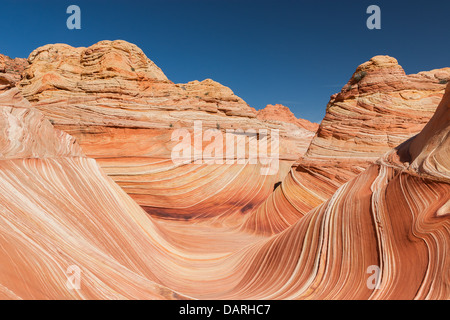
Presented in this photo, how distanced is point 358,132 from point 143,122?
8389 millimetres

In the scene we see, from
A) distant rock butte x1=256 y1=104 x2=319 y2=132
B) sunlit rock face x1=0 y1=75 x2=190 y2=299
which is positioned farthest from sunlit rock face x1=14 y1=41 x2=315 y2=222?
distant rock butte x1=256 y1=104 x2=319 y2=132

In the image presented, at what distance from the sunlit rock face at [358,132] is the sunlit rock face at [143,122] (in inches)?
84.2

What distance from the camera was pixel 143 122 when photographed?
11.5 meters

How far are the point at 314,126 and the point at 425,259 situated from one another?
5099 cm

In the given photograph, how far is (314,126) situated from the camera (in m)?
50.6

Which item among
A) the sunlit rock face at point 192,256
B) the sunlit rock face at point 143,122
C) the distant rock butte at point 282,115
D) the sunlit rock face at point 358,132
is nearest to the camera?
the sunlit rock face at point 192,256

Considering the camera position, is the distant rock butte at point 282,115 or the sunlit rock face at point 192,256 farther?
the distant rock butte at point 282,115

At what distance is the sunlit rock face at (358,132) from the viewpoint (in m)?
7.95

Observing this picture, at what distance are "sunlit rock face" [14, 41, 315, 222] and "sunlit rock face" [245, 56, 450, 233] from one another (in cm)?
214

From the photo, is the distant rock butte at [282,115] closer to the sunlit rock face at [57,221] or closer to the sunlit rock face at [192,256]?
the sunlit rock face at [192,256]

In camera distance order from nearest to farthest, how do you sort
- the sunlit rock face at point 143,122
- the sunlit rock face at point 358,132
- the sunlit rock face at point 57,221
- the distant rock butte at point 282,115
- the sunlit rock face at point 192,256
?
the sunlit rock face at point 57,221 → the sunlit rock face at point 192,256 → the sunlit rock face at point 358,132 → the sunlit rock face at point 143,122 → the distant rock butte at point 282,115

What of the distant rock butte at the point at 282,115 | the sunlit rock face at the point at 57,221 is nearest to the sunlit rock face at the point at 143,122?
the sunlit rock face at the point at 57,221

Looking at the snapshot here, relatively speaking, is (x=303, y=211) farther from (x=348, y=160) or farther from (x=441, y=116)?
(x=441, y=116)
